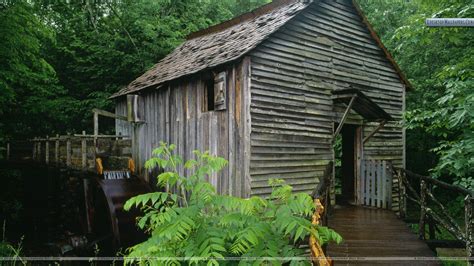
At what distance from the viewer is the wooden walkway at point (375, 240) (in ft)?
18.9

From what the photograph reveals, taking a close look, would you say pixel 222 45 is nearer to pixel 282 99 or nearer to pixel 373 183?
pixel 282 99

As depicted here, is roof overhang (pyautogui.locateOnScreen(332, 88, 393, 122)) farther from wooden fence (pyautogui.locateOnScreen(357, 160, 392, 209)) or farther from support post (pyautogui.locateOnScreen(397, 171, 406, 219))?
support post (pyautogui.locateOnScreen(397, 171, 406, 219))

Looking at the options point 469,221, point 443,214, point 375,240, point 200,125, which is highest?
point 200,125

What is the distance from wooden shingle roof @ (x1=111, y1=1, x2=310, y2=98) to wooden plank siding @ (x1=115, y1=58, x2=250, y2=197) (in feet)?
1.22

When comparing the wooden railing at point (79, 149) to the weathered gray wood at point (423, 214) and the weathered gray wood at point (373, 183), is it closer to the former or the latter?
the weathered gray wood at point (373, 183)

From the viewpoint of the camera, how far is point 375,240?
262 inches

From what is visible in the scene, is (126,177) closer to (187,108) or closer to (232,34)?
(187,108)

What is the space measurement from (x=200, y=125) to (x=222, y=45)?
2405 millimetres

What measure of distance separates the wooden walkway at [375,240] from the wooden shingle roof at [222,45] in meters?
4.36

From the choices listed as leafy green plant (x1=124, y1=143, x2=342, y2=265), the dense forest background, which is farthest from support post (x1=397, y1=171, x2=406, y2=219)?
the dense forest background

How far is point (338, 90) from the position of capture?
10320mm

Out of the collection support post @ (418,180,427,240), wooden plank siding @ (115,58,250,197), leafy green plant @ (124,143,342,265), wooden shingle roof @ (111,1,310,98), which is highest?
wooden shingle roof @ (111,1,310,98)

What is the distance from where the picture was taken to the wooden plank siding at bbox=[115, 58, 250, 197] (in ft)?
29.2

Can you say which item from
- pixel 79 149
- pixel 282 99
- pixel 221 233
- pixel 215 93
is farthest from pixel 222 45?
pixel 221 233
